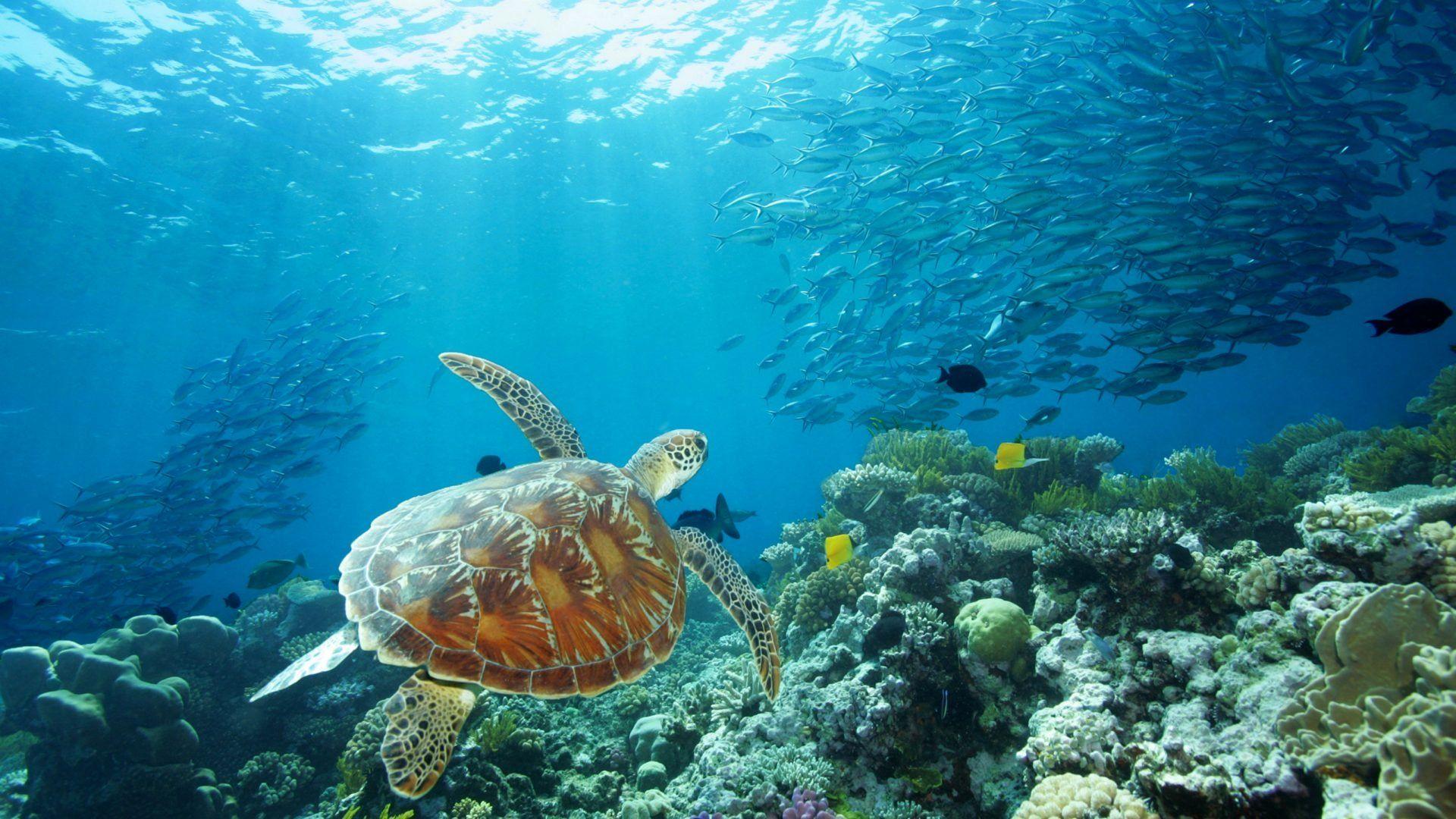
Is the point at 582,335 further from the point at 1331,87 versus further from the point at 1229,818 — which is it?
the point at 1229,818

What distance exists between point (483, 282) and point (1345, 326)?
291 ft

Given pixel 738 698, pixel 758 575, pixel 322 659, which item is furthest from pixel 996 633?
pixel 758 575

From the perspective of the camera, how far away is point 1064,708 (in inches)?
126

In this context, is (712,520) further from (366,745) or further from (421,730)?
(421,730)

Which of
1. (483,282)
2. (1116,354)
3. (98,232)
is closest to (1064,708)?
(98,232)

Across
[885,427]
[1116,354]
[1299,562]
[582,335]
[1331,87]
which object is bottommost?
[1299,562]

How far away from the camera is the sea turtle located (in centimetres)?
309

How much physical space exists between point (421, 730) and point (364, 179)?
1016 inches

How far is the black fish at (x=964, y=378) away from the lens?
6527 millimetres

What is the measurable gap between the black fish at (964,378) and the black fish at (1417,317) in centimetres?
326

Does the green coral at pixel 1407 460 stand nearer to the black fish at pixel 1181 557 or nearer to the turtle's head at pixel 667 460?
the black fish at pixel 1181 557

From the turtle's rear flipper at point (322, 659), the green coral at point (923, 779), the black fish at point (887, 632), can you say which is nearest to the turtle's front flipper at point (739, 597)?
the black fish at point (887, 632)

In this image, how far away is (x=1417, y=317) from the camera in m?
5.01

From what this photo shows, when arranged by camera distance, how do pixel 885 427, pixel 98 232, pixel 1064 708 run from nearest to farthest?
pixel 1064 708, pixel 885 427, pixel 98 232
